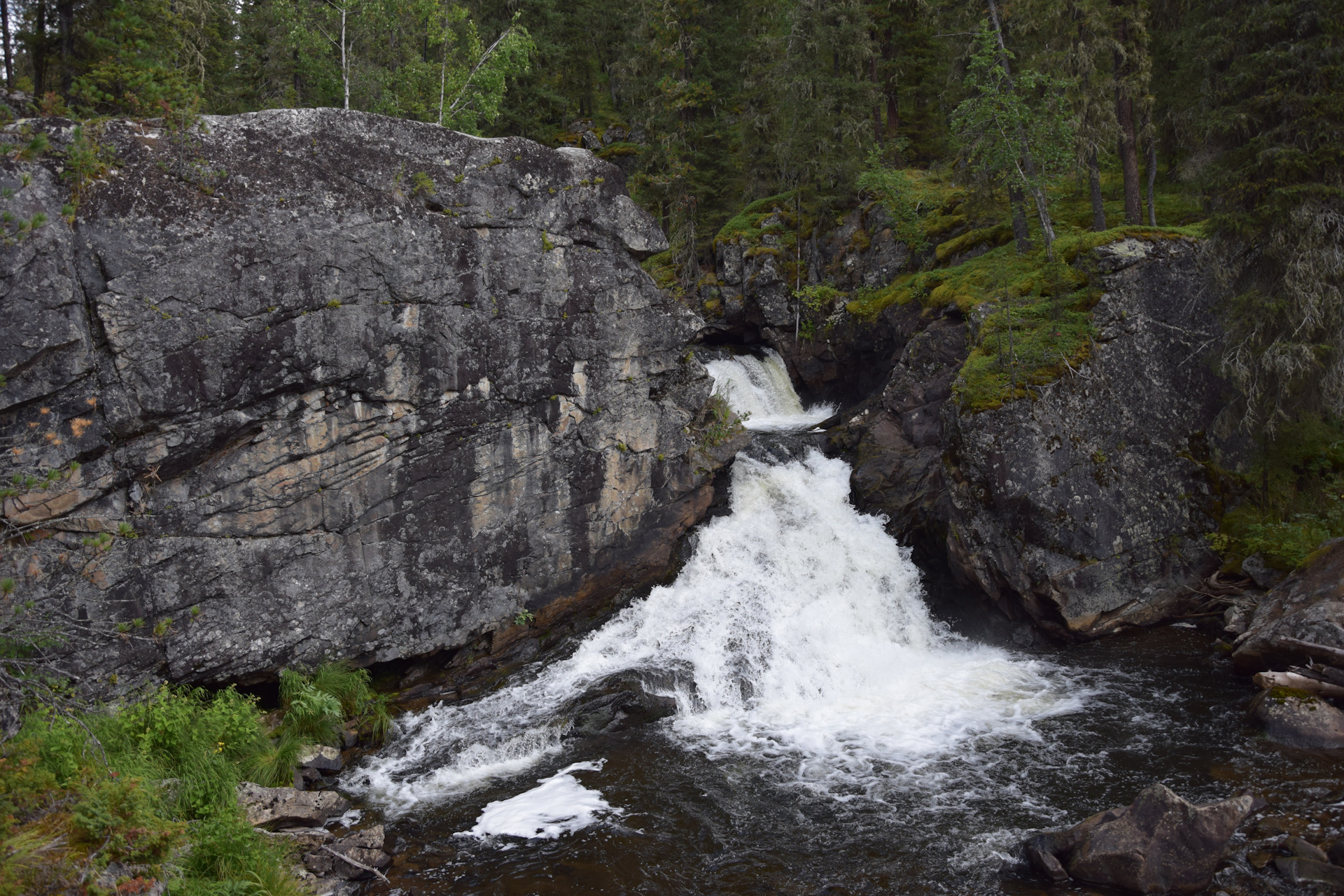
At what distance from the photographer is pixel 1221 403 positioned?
1745cm

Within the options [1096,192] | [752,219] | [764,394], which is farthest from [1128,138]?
[764,394]

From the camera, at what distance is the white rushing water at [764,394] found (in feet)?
81.5

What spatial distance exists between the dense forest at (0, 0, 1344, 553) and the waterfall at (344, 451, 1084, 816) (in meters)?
8.26

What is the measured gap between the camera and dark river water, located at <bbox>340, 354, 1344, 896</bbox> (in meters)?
9.71

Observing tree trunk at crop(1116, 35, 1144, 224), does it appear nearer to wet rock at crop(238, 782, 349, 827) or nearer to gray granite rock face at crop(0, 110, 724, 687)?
gray granite rock face at crop(0, 110, 724, 687)

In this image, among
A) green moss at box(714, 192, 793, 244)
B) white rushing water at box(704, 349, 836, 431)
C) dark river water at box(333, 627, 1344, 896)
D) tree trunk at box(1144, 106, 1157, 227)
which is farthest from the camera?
green moss at box(714, 192, 793, 244)

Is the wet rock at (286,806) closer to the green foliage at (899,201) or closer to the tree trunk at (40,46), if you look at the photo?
the tree trunk at (40,46)

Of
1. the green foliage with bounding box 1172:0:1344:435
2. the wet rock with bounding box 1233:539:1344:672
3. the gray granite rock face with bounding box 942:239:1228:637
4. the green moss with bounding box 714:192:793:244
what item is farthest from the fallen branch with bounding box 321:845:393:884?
the green moss with bounding box 714:192:793:244

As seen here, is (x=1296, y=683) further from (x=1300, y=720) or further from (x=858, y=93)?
(x=858, y=93)

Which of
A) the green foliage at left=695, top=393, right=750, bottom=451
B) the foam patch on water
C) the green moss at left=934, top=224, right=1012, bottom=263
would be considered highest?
the green moss at left=934, top=224, right=1012, bottom=263

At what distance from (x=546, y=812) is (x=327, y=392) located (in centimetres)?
834

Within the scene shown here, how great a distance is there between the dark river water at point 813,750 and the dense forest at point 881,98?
7536 millimetres

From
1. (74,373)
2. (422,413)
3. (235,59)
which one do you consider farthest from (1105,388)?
(235,59)

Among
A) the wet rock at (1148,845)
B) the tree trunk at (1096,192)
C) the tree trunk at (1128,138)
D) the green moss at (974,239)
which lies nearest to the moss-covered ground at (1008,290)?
the green moss at (974,239)
